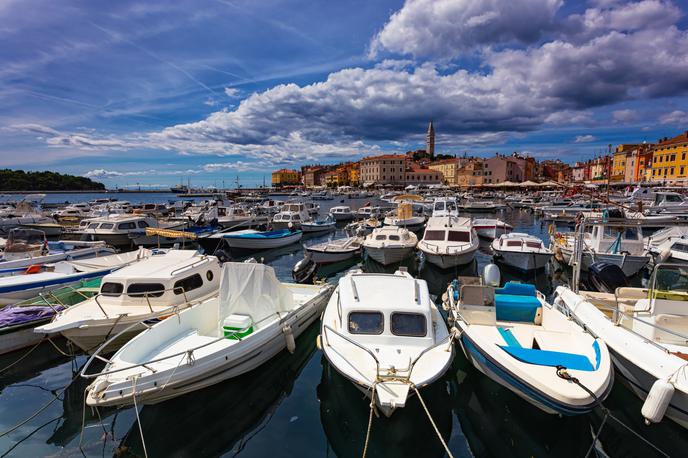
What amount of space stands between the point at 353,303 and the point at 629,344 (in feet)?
18.8

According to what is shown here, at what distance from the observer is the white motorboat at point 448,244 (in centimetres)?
1733

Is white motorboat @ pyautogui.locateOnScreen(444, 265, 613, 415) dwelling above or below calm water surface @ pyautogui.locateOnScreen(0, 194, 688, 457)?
above

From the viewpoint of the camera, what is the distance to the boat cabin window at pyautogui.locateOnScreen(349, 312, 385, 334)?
7370 mm

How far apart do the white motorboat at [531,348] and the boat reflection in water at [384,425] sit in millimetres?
1399

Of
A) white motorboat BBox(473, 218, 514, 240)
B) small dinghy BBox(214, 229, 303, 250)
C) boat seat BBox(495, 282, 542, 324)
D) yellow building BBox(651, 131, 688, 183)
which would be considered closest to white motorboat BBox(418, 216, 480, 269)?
boat seat BBox(495, 282, 542, 324)

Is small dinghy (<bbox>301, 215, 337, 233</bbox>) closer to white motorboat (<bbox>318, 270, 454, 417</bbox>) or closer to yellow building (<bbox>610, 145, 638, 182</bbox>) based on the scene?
white motorboat (<bbox>318, 270, 454, 417</bbox>)

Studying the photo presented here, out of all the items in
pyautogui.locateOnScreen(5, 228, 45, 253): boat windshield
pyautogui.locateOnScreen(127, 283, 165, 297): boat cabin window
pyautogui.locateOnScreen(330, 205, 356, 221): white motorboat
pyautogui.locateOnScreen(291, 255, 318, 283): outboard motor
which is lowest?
pyautogui.locateOnScreen(330, 205, 356, 221): white motorboat

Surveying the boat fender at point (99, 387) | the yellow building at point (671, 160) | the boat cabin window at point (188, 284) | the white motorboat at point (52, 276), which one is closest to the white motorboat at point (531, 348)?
the boat fender at point (99, 387)

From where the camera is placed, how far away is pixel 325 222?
33.8 m

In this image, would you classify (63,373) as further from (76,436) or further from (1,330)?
(76,436)

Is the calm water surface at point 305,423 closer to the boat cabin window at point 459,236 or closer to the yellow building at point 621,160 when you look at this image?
the boat cabin window at point 459,236

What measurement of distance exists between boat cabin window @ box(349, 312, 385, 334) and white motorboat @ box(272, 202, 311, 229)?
23.2 meters

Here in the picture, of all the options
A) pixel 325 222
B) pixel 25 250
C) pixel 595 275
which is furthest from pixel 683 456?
pixel 325 222

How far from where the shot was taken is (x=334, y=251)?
781 inches
